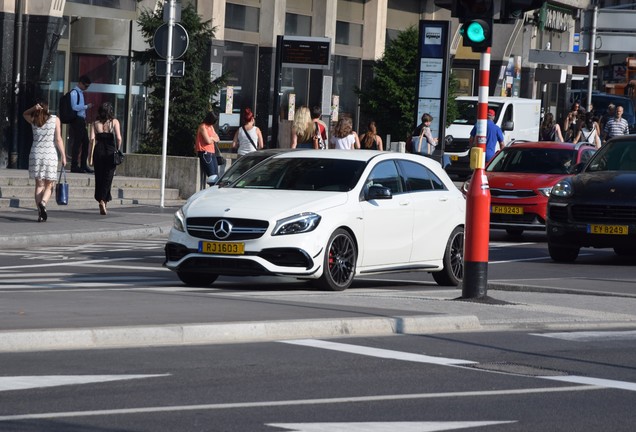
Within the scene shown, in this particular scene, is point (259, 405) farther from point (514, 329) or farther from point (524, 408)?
point (514, 329)

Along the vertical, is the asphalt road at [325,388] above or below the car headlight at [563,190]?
below

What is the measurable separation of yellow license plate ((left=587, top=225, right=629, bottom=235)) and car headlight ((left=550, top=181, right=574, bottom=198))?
2.08 ft

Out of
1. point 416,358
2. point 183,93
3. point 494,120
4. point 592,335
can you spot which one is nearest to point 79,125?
point 183,93

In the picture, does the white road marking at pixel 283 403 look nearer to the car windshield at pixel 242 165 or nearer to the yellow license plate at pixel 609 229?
the car windshield at pixel 242 165

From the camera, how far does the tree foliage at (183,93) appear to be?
32.2m

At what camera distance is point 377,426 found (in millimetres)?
7770

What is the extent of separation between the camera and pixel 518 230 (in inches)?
991

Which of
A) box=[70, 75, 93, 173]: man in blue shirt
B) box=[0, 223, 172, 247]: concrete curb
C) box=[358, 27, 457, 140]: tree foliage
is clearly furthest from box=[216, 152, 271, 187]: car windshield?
box=[358, 27, 457, 140]: tree foliage

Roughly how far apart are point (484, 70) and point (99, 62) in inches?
836

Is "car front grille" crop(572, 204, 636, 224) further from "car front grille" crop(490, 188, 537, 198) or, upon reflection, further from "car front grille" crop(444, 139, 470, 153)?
"car front grille" crop(444, 139, 470, 153)

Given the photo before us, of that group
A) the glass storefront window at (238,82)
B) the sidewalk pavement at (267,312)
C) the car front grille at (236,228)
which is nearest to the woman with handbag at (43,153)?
the sidewalk pavement at (267,312)

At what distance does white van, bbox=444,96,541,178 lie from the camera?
139ft

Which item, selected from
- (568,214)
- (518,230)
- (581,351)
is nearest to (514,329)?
(581,351)

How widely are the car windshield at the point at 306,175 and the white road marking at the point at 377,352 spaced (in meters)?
4.82
